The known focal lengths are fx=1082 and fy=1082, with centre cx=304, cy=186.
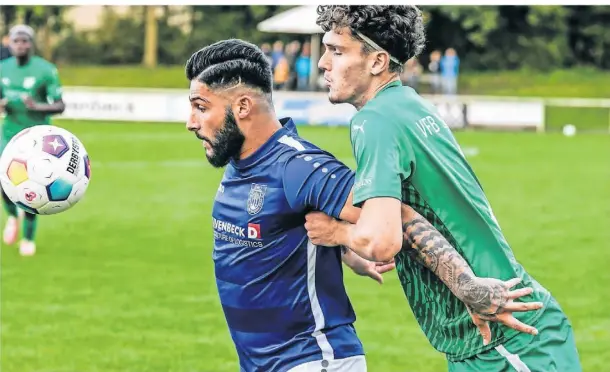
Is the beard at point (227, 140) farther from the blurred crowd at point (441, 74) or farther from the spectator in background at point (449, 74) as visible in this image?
the spectator in background at point (449, 74)

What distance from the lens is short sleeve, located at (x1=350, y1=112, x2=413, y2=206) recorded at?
382 centimetres

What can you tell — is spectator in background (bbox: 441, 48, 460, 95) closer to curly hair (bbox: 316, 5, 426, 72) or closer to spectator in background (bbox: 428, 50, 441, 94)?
spectator in background (bbox: 428, 50, 441, 94)

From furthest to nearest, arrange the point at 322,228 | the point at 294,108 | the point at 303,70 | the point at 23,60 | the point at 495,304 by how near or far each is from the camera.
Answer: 1. the point at 303,70
2. the point at 294,108
3. the point at 23,60
4. the point at 322,228
5. the point at 495,304

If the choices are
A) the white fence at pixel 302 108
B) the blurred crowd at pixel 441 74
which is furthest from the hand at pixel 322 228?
the blurred crowd at pixel 441 74

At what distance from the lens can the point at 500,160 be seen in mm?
23547

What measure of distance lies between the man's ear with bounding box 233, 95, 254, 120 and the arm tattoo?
90 cm

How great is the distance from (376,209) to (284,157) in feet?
2.22

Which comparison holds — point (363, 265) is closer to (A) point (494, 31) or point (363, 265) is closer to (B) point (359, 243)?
(B) point (359, 243)

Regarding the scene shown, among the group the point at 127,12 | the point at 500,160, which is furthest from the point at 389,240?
the point at 127,12

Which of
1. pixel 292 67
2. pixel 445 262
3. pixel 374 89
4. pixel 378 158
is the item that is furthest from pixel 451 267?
pixel 292 67

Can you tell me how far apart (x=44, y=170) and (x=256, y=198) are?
1.82 m

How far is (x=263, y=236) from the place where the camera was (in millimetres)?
4359

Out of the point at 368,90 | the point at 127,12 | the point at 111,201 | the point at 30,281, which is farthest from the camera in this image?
the point at 127,12

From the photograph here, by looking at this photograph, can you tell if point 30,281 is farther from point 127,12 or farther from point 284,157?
point 127,12
